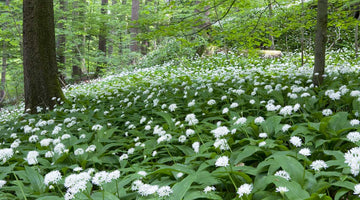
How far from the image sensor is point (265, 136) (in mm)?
2418

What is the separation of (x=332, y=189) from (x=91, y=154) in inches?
97.3

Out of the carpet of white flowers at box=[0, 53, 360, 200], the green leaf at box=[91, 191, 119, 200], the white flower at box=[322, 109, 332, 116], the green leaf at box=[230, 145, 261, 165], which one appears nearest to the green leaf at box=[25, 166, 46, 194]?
the carpet of white flowers at box=[0, 53, 360, 200]

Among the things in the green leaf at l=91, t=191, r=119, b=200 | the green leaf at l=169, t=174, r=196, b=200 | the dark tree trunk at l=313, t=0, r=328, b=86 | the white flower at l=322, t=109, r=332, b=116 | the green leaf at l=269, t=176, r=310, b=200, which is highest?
the dark tree trunk at l=313, t=0, r=328, b=86

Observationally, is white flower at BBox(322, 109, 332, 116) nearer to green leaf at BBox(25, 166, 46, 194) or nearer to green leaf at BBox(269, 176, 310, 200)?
green leaf at BBox(269, 176, 310, 200)

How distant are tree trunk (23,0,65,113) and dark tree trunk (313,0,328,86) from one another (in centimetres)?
588

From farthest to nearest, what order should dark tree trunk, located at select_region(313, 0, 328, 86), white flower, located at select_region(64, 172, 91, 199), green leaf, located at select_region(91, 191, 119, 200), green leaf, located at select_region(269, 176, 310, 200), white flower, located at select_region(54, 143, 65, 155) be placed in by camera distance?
dark tree trunk, located at select_region(313, 0, 328, 86), white flower, located at select_region(54, 143, 65, 155), green leaf, located at select_region(91, 191, 119, 200), white flower, located at select_region(64, 172, 91, 199), green leaf, located at select_region(269, 176, 310, 200)

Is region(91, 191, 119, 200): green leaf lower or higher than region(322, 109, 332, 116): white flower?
lower

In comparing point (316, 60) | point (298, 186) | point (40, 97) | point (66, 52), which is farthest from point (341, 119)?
point (66, 52)

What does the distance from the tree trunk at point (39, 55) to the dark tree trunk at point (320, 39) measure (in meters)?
5.88

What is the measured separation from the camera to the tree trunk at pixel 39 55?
243 inches

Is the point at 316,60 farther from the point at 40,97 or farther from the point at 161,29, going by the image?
the point at 40,97

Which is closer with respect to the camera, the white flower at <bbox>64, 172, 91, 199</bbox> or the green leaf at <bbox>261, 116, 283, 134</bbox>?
the white flower at <bbox>64, 172, 91, 199</bbox>

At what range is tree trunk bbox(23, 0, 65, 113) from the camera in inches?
243

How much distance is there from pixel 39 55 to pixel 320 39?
606 cm
